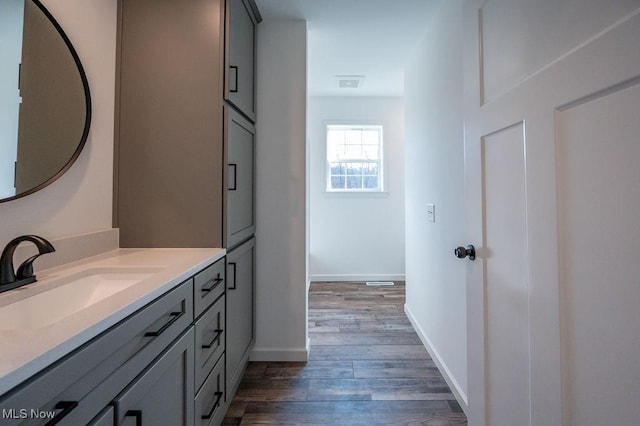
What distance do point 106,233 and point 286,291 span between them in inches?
45.4

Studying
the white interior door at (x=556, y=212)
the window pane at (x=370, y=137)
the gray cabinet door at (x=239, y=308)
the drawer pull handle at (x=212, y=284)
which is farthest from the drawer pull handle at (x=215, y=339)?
the window pane at (x=370, y=137)

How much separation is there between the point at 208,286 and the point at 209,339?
23cm

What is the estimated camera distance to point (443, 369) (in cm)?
187

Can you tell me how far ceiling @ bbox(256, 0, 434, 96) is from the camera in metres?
1.93

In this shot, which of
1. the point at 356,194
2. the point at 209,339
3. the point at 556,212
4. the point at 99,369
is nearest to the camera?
the point at 99,369

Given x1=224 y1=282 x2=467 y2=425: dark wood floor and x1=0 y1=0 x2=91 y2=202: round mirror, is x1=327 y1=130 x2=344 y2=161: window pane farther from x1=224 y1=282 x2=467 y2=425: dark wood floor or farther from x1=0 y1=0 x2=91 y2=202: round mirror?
x1=0 y1=0 x2=91 y2=202: round mirror

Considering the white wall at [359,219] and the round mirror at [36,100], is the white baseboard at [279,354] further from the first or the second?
the white wall at [359,219]

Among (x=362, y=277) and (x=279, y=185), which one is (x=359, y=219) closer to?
(x=362, y=277)

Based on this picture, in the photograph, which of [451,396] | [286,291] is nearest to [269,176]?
[286,291]

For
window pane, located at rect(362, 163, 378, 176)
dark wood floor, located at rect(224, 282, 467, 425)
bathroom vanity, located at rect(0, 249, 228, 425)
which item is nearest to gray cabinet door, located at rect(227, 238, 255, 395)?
bathroom vanity, located at rect(0, 249, 228, 425)

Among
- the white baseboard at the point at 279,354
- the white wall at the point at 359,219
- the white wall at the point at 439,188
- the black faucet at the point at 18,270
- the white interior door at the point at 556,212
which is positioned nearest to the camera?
the white interior door at the point at 556,212

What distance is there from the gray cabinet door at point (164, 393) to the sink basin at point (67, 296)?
1.01 feet

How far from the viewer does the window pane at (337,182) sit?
409 cm

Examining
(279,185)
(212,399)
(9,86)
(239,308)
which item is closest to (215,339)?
(212,399)
